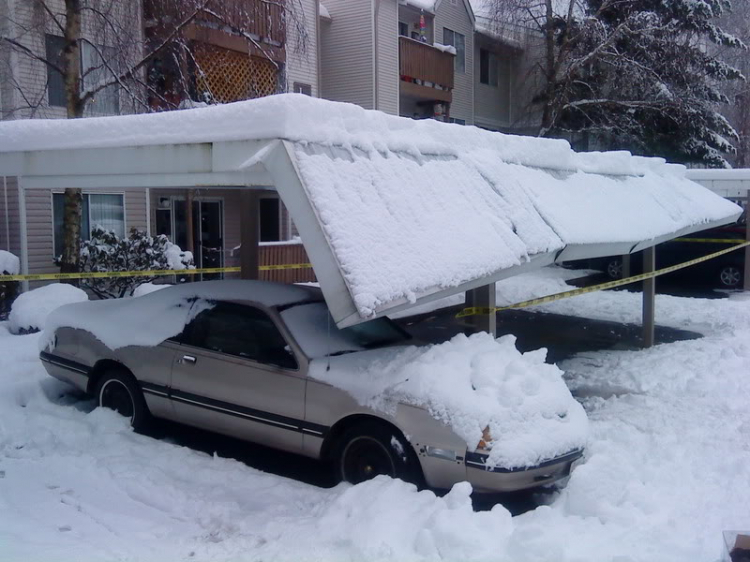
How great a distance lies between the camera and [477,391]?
210 inches

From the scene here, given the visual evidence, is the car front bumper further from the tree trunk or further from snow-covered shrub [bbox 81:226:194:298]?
snow-covered shrub [bbox 81:226:194:298]

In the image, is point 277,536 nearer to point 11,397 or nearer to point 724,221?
point 11,397

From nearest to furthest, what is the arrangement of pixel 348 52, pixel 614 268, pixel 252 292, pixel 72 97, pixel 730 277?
pixel 252 292 → pixel 72 97 → pixel 730 277 → pixel 614 268 → pixel 348 52

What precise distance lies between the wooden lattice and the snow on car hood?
35.9 ft

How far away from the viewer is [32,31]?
12.3m

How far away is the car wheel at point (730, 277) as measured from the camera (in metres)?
18.3

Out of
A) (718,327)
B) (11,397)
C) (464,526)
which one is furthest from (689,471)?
(718,327)

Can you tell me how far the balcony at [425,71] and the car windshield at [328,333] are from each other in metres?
18.3

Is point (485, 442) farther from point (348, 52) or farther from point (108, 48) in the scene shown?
point (348, 52)

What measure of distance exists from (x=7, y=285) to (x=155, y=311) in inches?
235

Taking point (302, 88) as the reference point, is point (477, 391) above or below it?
below

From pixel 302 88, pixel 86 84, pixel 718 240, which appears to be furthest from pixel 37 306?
pixel 718 240

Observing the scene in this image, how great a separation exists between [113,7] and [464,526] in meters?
10.8

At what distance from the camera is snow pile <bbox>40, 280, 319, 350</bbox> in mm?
6551
